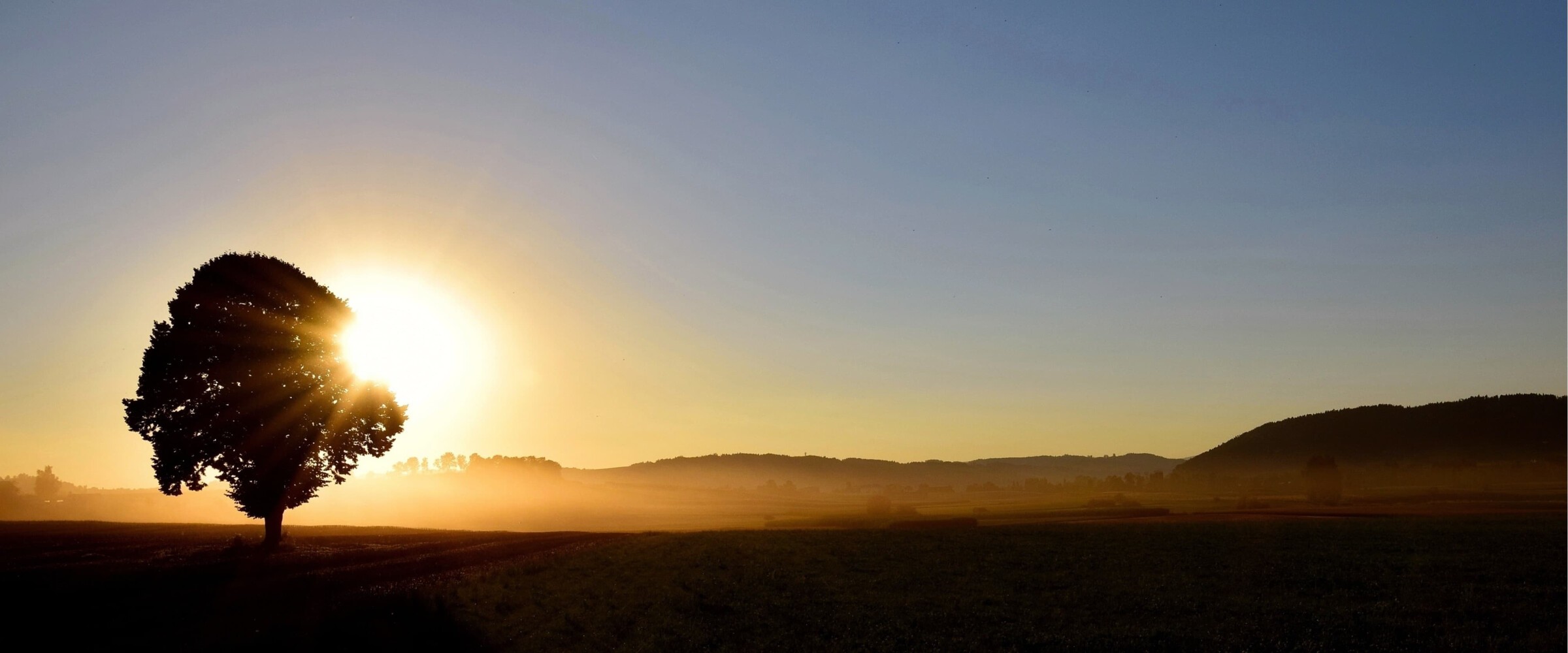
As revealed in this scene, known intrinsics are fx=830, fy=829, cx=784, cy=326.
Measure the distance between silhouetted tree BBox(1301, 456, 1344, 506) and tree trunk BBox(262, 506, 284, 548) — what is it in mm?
121475

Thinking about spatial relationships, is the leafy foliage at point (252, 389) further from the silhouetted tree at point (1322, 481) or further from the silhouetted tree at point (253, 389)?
the silhouetted tree at point (1322, 481)

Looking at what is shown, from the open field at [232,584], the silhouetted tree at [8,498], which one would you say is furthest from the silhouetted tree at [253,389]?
the silhouetted tree at [8,498]

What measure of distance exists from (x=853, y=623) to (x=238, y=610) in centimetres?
2091

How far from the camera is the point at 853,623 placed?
2709cm

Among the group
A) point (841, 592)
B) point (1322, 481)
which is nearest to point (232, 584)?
point (841, 592)

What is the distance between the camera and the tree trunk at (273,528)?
4634cm

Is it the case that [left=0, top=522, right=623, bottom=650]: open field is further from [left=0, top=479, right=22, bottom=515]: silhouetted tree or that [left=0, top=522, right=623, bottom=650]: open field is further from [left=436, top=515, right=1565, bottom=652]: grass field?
[left=0, top=479, right=22, bottom=515]: silhouetted tree

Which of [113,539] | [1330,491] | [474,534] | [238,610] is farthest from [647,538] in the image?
[1330,491]

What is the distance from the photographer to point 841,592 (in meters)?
32.9

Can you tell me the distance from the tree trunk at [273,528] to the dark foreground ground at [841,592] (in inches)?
79.5

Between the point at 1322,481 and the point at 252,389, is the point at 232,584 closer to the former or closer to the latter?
the point at 252,389

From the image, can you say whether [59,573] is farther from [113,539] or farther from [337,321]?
[113,539]

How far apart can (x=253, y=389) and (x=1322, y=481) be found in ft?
436

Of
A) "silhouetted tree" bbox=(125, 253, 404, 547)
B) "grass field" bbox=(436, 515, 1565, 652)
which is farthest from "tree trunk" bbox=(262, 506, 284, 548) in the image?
"grass field" bbox=(436, 515, 1565, 652)
